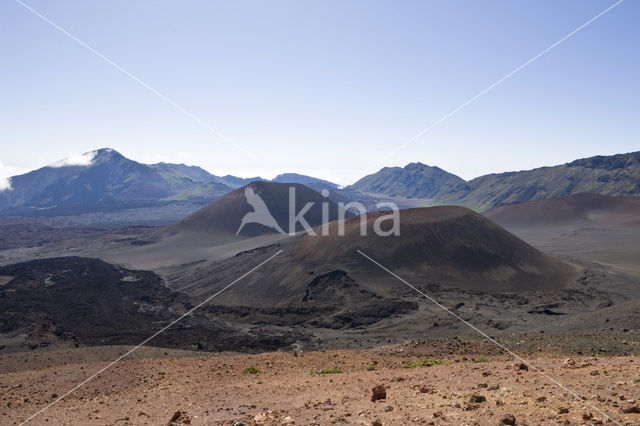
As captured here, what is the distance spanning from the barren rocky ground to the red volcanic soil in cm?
8797

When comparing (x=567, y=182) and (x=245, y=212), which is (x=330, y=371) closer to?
(x=245, y=212)

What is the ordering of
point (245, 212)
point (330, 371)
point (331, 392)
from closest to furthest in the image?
point (331, 392) < point (330, 371) < point (245, 212)

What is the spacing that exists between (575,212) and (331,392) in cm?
10102

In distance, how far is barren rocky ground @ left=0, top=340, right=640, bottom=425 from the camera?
23.5 feet

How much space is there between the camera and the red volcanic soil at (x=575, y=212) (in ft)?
290

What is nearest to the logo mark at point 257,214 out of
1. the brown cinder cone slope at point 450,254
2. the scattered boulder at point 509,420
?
the brown cinder cone slope at point 450,254

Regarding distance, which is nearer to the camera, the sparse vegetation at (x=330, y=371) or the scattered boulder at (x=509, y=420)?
the scattered boulder at (x=509, y=420)

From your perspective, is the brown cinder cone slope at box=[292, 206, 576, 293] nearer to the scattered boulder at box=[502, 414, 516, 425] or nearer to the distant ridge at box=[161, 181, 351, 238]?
the scattered boulder at box=[502, 414, 516, 425]

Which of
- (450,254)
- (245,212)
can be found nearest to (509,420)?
(450,254)

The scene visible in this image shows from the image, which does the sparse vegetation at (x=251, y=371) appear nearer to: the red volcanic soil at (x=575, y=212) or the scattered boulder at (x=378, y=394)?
the scattered boulder at (x=378, y=394)

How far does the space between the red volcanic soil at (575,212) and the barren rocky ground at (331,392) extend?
87969 mm

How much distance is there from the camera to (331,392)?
31.6ft

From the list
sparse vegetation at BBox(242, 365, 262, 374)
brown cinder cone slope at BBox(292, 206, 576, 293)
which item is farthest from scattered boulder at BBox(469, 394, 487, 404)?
brown cinder cone slope at BBox(292, 206, 576, 293)

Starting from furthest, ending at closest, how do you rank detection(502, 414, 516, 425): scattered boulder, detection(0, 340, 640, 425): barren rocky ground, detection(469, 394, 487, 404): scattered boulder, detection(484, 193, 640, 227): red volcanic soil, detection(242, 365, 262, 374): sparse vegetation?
detection(484, 193, 640, 227): red volcanic soil, detection(242, 365, 262, 374): sparse vegetation, detection(469, 394, 487, 404): scattered boulder, detection(0, 340, 640, 425): barren rocky ground, detection(502, 414, 516, 425): scattered boulder
